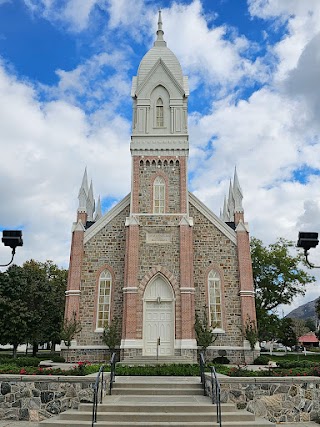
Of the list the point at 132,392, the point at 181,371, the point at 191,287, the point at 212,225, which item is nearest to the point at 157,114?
the point at 212,225

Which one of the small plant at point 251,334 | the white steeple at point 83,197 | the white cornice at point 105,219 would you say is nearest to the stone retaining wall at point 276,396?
the small plant at point 251,334

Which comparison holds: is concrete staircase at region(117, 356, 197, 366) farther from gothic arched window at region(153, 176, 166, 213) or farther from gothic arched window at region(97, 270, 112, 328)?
gothic arched window at region(153, 176, 166, 213)

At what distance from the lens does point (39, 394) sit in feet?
33.1

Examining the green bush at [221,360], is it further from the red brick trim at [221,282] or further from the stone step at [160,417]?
the stone step at [160,417]

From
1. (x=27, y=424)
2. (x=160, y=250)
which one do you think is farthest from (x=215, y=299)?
(x=27, y=424)

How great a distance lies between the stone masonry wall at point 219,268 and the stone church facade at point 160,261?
6 centimetres

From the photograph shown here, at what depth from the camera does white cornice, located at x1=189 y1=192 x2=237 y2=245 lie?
24094 millimetres

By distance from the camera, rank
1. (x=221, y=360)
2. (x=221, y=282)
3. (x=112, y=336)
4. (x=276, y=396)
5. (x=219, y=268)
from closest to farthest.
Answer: (x=276, y=396) < (x=221, y=360) < (x=112, y=336) < (x=221, y=282) < (x=219, y=268)

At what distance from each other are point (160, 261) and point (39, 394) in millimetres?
12669

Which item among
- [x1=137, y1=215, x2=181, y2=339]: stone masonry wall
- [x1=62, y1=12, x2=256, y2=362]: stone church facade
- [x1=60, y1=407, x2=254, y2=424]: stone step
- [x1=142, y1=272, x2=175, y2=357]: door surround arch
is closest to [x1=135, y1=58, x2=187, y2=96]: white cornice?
[x1=62, y1=12, x2=256, y2=362]: stone church facade

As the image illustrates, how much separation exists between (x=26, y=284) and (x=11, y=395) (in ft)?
81.3

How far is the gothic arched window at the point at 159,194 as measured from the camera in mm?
23633

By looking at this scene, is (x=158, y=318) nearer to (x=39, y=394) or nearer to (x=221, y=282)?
(x=221, y=282)

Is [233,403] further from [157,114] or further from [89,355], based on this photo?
[157,114]
